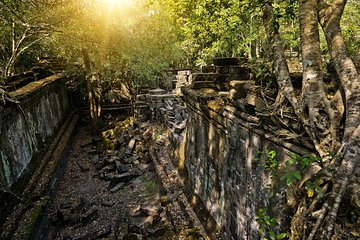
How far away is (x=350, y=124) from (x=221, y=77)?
4514 mm

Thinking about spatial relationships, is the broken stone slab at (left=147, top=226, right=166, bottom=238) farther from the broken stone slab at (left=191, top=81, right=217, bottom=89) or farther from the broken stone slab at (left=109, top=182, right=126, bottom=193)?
the broken stone slab at (left=191, top=81, right=217, bottom=89)

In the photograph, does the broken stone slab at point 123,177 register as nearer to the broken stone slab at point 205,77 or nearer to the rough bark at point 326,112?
the broken stone slab at point 205,77

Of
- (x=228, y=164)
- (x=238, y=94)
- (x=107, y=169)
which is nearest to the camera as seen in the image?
(x=238, y=94)

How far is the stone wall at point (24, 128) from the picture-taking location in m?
5.88

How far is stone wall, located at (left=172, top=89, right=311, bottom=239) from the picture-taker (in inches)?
151

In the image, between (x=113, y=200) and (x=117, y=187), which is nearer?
(x=113, y=200)

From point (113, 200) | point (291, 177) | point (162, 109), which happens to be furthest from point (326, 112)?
point (162, 109)

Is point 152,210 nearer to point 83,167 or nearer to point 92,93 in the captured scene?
point 83,167

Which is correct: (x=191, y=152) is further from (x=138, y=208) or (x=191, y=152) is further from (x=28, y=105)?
(x=28, y=105)

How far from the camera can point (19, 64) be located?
45.4 feet

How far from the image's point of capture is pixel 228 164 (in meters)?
5.02

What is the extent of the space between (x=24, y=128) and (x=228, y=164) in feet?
20.2

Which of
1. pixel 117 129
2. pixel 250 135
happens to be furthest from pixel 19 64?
pixel 250 135

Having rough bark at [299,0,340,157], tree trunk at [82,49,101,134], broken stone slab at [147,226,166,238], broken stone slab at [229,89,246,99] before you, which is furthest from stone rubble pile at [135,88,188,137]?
rough bark at [299,0,340,157]
